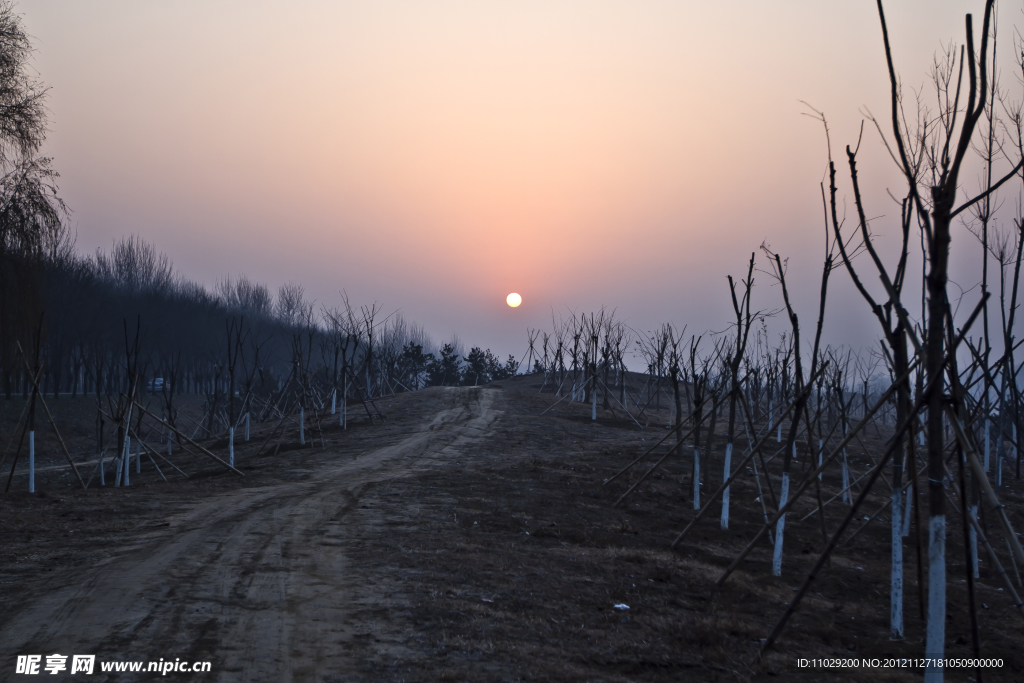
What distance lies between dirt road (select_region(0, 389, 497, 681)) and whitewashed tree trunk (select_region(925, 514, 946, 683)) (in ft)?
11.6

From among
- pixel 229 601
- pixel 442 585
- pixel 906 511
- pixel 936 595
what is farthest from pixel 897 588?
pixel 229 601

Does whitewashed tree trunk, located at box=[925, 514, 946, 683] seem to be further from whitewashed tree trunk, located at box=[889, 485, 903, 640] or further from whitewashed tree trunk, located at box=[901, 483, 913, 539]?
whitewashed tree trunk, located at box=[901, 483, 913, 539]

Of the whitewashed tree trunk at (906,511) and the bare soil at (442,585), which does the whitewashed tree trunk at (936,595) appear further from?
the whitewashed tree trunk at (906,511)

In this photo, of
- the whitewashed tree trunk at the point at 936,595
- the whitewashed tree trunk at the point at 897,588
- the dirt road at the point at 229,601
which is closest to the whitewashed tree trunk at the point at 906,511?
the whitewashed tree trunk at the point at 897,588

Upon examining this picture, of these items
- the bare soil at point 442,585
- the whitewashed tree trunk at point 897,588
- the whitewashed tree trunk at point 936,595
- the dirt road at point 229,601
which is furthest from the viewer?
the whitewashed tree trunk at point 897,588

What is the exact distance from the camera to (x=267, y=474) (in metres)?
15.4

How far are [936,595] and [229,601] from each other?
5261 mm

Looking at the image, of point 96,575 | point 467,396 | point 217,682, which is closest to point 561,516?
point 96,575

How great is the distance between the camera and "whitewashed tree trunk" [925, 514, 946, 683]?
12.6ft

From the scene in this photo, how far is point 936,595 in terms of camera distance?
3.91 meters

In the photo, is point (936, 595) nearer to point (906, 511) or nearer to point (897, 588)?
point (897, 588)

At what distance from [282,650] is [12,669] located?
1638 mm

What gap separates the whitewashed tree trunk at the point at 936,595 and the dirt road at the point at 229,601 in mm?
3539

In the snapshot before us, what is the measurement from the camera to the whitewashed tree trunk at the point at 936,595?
12.6ft
